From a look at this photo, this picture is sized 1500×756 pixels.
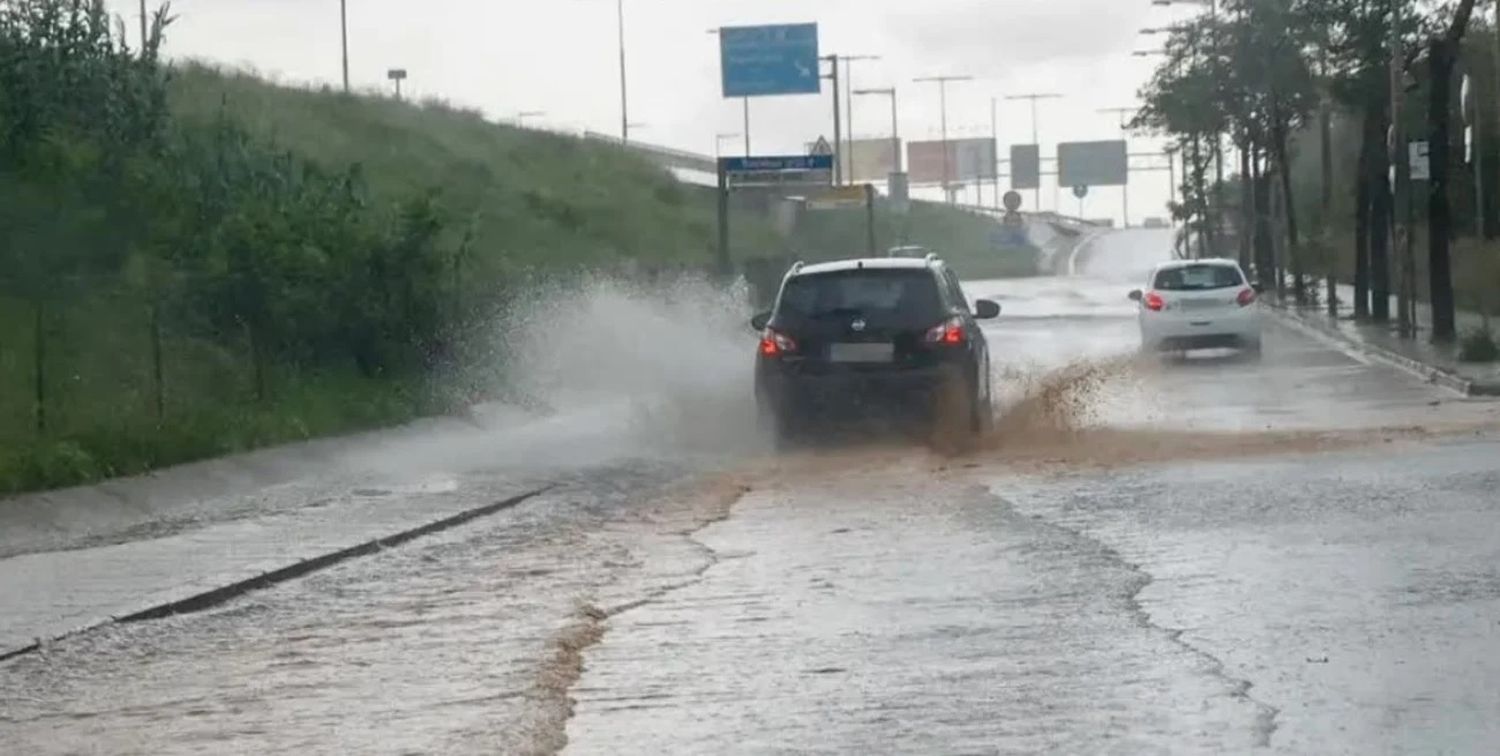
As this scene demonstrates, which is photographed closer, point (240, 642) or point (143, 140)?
point (240, 642)

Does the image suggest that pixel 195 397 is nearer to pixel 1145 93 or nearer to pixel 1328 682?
pixel 1328 682

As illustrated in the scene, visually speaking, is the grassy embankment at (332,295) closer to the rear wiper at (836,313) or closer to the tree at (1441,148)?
the rear wiper at (836,313)

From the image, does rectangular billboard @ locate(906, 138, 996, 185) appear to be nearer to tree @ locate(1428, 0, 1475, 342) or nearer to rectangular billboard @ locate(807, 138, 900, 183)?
rectangular billboard @ locate(807, 138, 900, 183)

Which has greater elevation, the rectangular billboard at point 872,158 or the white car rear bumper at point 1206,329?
the rectangular billboard at point 872,158

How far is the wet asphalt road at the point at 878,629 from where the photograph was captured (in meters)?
9.05

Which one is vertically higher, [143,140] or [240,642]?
[143,140]

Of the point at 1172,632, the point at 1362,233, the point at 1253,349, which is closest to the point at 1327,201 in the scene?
the point at 1362,233

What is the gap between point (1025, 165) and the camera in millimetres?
137250

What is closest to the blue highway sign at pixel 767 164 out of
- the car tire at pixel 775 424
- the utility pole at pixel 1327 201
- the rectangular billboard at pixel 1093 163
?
the utility pole at pixel 1327 201

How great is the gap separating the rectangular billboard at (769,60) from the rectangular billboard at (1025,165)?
75.6m

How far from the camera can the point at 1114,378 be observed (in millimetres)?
34000

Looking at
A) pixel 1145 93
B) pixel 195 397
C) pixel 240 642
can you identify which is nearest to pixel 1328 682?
pixel 240 642

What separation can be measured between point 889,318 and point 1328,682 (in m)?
11.6

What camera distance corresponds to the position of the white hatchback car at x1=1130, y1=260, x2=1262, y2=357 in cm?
3897
